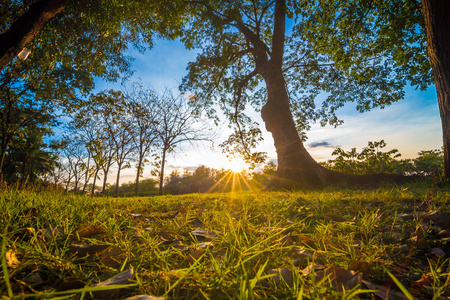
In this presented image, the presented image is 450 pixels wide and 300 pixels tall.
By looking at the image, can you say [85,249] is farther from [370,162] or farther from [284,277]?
[370,162]

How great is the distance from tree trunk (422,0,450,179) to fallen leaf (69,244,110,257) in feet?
20.5

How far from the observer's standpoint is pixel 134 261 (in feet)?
3.43

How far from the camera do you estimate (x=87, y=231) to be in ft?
4.54

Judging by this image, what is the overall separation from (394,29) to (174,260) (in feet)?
31.1

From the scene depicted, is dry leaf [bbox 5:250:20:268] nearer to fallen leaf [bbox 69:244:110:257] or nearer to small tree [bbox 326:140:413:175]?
fallen leaf [bbox 69:244:110:257]

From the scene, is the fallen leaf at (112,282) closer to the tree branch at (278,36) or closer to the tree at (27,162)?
the tree branch at (278,36)

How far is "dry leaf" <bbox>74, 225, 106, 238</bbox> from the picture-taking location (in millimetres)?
1363

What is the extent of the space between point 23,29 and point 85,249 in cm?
584

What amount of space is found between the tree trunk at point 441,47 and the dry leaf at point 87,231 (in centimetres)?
630

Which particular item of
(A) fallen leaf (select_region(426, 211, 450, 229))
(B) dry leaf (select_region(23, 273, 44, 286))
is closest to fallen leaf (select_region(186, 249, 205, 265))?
(B) dry leaf (select_region(23, 273, 44, 286))

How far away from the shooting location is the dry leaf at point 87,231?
4.47ft

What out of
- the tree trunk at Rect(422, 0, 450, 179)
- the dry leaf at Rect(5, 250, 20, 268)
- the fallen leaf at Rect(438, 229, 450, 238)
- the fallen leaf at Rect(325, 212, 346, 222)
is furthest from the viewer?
the tree trunk at Rect(422, 0, 450, 179)

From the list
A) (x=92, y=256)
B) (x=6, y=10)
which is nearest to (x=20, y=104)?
(x=6, y=10)

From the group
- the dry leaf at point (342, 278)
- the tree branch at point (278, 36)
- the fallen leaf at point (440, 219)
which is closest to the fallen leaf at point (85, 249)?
the dry leaf at point (342, 278)
